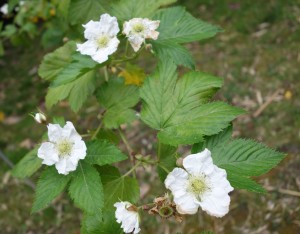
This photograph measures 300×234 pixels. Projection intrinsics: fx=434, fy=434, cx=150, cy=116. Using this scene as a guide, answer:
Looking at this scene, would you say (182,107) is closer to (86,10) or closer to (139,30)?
(139,30)

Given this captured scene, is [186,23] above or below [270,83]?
above

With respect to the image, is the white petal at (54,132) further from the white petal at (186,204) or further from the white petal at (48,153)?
the white petal at (186,204)

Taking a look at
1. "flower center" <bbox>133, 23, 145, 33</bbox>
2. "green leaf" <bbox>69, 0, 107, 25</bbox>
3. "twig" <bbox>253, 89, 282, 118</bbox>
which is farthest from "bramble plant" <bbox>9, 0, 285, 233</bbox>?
"twig" <bbox>253, 89, 282, 118</bbox>

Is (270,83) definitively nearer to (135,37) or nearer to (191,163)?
(135,37)

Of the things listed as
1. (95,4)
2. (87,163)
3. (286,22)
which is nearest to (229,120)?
(87,163)

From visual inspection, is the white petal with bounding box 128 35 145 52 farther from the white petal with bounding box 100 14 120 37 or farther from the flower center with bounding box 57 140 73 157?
the flower center with bounding box 57 140 73 157

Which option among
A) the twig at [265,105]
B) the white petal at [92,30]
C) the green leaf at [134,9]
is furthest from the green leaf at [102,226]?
the twig at [265,105]
